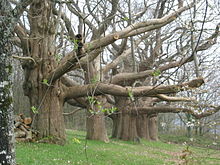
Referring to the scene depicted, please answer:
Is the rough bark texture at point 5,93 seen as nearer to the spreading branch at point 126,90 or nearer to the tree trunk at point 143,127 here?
the spreading branch at point 126,90

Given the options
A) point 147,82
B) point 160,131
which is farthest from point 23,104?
point 160,131

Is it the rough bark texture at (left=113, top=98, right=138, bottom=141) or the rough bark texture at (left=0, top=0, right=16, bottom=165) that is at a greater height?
the rough bark texture at (left=0, top=0, right=16, bottom=165)

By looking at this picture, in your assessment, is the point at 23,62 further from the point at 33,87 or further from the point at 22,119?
the point at 22,119

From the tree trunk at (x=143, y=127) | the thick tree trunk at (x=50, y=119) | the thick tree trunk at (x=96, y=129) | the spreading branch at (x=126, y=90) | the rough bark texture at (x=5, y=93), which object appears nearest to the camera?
the rough bark texture at (x=5, y=93)

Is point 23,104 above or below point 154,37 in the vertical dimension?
below

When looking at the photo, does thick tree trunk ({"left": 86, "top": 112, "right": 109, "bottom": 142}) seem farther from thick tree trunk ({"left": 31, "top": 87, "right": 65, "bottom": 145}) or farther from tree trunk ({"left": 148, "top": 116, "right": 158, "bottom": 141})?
tree trunk ({"left": 148, "top": 116, "right": 158, "bottom": 141})

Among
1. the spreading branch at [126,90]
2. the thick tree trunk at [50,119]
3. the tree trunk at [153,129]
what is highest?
the spreading branch at [126,90]

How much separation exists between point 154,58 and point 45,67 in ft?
25.0

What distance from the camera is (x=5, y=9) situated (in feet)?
10.5

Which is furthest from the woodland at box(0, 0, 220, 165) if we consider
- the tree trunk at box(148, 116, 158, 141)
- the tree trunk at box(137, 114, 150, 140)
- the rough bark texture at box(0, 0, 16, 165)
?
the tree trunk at box(148, 116, 158, 141)

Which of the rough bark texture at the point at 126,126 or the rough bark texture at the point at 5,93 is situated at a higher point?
the rough bark texture at the point at 5,93

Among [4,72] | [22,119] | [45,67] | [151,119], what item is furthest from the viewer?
[151,119]

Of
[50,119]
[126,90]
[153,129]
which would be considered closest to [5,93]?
[126,90]

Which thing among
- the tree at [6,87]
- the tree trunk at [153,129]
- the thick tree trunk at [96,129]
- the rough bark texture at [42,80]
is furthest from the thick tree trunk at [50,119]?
the tree trunk at [153,129]
